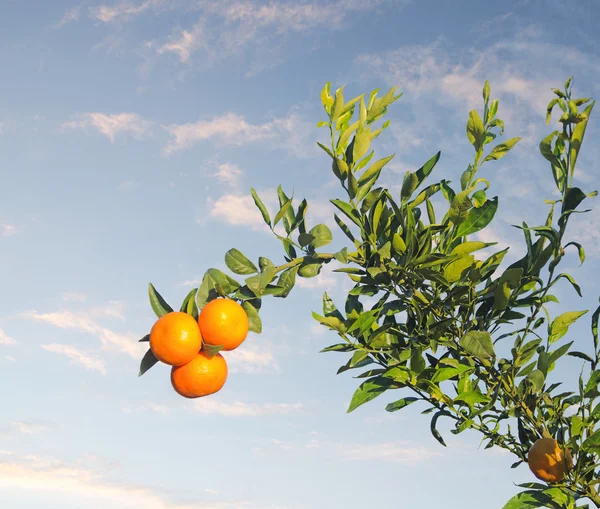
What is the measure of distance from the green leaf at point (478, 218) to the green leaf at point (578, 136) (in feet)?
0.99

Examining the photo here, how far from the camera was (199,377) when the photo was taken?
2.33m

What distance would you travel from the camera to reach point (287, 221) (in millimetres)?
2396

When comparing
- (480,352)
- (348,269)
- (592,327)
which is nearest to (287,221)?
(348,269)

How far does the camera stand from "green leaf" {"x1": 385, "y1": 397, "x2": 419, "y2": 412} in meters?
2.36

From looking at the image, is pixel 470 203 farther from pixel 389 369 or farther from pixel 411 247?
pixel 389 369

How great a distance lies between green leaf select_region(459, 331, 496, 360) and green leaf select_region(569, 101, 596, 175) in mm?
699

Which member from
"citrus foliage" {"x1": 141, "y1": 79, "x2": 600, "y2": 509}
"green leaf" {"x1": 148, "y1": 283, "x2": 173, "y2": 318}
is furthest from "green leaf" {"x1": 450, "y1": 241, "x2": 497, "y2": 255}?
"green leaf" {"x1": 148, "y1": 283, "x2": 173, "y2": 318}

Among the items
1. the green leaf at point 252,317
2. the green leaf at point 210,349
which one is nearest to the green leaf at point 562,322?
the green leaf at point 252,317

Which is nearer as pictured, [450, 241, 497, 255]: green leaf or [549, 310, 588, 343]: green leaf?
[450, 241, 497, 255]: green leaf

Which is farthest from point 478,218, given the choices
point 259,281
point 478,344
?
point 259,281

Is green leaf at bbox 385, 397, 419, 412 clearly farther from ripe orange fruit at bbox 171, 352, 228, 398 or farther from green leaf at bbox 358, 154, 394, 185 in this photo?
green leaf at bbox 358, 154, 394, 185

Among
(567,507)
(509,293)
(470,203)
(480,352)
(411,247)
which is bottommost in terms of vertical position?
(567,507)

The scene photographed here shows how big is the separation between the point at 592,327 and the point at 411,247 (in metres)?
0.94

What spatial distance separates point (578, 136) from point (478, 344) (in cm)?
81
